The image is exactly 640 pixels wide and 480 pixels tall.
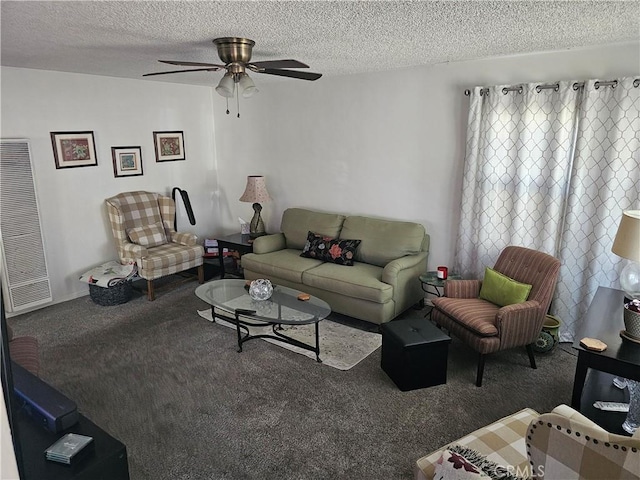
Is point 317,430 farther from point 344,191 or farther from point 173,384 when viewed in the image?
point 344,191

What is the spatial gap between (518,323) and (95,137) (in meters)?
4.48

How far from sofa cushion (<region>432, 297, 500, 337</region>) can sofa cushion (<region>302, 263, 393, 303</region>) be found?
0.49m

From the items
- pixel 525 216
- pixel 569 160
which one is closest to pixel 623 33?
pixel 569 160

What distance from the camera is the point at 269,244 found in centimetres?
482

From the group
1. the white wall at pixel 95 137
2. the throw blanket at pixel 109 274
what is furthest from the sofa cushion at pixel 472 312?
the white wall at pixel 95 137

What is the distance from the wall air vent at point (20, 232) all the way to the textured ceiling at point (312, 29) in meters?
0.86

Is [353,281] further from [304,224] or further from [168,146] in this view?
[168,146]

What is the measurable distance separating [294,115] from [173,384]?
325 centimetres

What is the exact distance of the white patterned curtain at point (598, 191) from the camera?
3115mm

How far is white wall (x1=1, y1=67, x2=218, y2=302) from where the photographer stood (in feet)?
13.7

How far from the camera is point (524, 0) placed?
6.95ft

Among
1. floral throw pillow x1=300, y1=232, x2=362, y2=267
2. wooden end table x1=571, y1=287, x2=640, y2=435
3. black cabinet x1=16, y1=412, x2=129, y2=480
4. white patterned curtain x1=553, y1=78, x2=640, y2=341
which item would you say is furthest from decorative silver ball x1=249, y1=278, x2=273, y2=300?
white patterned curtain x1=553, y1=78, x2=640, y2=341

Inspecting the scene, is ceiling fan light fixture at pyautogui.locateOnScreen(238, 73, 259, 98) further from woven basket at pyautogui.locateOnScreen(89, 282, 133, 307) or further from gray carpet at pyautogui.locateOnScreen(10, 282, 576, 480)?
woven basket at pyautogui.locateOnScreen(89, 282, 133, 307)

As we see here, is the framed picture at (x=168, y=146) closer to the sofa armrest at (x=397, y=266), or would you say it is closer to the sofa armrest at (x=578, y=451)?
the sofa armrest at (x=397, y=266)
